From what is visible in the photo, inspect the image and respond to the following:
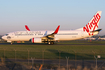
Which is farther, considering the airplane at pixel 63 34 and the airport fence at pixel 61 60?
the airplane at pixel 63 34

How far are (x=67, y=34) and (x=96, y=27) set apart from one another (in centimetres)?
845

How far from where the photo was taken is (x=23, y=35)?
41812 millimetres

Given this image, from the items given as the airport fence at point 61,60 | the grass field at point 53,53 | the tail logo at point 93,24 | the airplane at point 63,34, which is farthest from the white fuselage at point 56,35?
the airport fence at point 61,60

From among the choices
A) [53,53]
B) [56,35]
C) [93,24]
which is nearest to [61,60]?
[53,53]

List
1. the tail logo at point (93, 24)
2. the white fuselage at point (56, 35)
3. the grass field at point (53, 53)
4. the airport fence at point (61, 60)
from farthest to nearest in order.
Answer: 1. the tail logo at point (93, 24)
2. the white fuselage at point (56, 35)
3. the grass field at point (53, 53)
4. the airport fence at point (61, 60)

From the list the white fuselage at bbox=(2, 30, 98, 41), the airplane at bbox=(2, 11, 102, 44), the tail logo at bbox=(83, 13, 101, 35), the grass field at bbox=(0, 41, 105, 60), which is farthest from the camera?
the tail logo at bbox=(83, 13, 101, 35)

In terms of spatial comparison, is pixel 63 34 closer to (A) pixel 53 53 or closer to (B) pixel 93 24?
(B) pixel 93 24

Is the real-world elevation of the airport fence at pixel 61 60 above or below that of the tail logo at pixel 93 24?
below

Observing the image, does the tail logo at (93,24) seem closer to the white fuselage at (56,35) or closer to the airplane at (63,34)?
the airplane at (63,34)

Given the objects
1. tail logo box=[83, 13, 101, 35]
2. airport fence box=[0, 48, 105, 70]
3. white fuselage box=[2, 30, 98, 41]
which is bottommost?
A: airport fence box=[0, 48, 105, 70]

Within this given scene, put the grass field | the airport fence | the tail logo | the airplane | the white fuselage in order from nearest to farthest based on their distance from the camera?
the airport fence < the grass field < the airplane < the white fuselage < the tail logo

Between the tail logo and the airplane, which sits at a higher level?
the tail logo

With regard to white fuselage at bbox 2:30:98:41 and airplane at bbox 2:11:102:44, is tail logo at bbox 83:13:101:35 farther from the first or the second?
white fuselage at bbox 2:30:98:41

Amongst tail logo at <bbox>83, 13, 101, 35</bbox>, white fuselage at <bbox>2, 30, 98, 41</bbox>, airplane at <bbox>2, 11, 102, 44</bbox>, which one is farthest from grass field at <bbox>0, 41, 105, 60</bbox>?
tail logo at <bbox>83, 13, 101, 35</bbox>
